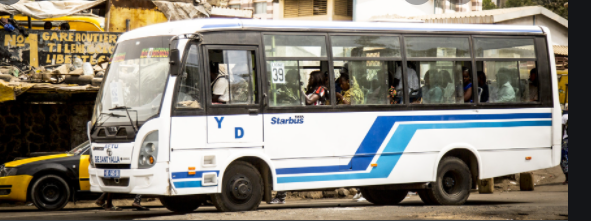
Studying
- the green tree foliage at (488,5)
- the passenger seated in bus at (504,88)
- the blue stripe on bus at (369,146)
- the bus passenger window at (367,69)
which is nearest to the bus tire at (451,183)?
the blue stripe on bus at (369,146)

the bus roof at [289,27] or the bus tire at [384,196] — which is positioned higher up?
the bus roof at [289,27]

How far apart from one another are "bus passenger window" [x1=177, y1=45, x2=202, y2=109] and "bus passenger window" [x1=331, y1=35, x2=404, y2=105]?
7.11 feet

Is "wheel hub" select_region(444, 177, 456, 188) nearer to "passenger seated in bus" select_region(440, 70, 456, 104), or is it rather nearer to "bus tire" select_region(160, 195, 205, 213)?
"passenger seated in bus" select_region(440, 70, 456, 104)

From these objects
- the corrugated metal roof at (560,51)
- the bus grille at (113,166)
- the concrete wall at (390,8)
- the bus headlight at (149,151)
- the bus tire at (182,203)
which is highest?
the concrete wall at (390,8)

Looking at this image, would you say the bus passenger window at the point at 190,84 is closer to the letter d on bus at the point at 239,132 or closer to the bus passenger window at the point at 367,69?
the letter d on bus at the point at 239,132

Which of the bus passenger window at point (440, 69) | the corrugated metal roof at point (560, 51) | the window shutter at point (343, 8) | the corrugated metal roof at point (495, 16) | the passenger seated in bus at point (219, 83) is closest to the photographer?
the passenger seated in bus at point (219, 83)

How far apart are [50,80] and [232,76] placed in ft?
26.0

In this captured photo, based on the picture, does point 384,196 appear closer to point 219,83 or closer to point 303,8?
point 219,83

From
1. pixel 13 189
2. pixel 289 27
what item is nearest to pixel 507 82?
pixel 289 27

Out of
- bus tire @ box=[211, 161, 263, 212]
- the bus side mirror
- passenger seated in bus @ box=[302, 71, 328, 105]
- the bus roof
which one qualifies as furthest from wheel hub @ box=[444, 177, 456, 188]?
the bus side mirror

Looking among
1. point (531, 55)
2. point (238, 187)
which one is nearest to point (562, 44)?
point (531, 55)

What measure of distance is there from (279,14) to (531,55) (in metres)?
26.8

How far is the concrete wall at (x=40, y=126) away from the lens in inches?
658

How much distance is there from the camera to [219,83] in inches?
377
